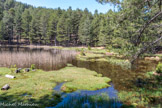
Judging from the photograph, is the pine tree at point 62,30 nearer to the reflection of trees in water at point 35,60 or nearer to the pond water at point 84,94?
the reflection of trees in water at point 35,60

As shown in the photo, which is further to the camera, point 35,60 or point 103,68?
point 35,60

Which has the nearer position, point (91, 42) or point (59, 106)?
point (59, 106)

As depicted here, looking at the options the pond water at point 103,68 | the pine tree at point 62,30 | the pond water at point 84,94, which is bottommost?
the pond water at point 84,94

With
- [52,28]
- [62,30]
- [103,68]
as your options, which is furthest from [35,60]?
[52,28]

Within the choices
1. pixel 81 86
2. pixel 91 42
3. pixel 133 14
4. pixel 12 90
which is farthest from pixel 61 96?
pixel 91 42

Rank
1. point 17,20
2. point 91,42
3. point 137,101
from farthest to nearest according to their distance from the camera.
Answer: point 17,20 → point 91,42 → point 137,101

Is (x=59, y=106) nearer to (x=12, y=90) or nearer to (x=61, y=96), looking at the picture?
(x=61, y=96)

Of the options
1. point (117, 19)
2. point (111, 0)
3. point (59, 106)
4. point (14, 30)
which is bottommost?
point (59, 106)

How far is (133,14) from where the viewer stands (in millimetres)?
10789

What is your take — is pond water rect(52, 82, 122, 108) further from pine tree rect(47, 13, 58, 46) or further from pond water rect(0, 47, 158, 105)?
pine tree rect(47, 13, 58, 46)

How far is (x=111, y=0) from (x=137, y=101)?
29.3 ft

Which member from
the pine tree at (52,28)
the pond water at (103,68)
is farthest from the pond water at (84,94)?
the pine tree at (52,28)

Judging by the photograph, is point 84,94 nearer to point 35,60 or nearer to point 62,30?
point 35,60

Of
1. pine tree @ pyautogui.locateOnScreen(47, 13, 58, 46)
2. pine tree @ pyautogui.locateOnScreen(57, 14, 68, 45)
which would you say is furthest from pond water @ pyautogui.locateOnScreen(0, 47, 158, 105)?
pine tree @ pyautogui.locateOnScreen(47, 13, 58, 46)
